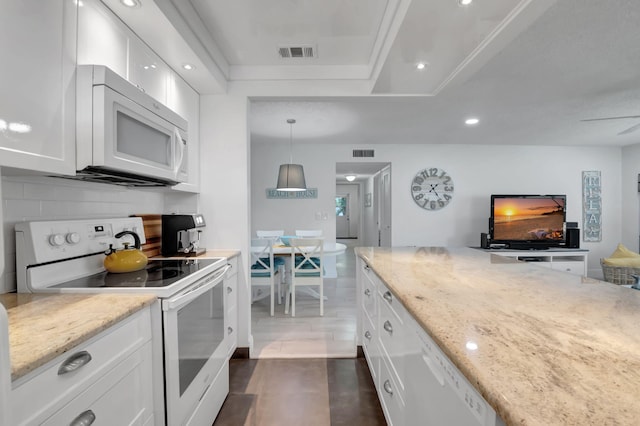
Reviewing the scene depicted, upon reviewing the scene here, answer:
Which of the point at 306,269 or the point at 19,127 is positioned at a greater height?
the point at 19,127

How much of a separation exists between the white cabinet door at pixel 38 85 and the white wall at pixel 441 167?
4.03 metres

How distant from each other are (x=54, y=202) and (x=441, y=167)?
16.9ft

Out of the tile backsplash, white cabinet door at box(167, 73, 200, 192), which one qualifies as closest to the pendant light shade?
white cabinet door at box(167, 73, 200, 192)

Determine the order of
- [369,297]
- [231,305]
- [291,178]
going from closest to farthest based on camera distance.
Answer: [369,297] → [231,305] → [291,178]

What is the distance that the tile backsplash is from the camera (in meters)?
1.28

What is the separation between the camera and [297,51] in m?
2.31

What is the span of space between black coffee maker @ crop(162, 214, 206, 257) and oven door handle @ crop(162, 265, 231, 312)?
1.35 feet

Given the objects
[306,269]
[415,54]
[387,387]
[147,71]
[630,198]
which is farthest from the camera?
[630,198]

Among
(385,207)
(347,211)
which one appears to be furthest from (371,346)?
(347,211)

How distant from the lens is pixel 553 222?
4996mm

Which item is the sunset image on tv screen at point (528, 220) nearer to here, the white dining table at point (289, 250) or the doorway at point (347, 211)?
the white dining table at point (289, 250)

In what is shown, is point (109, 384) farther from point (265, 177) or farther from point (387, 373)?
point (265, 177)

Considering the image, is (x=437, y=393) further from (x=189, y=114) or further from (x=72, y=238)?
(x=189, y=114)

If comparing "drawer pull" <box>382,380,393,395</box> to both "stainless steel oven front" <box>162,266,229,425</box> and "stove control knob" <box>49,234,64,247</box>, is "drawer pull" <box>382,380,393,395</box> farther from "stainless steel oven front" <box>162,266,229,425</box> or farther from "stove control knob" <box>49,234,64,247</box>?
"stove control knob" <box>49,234,64,247</box>
